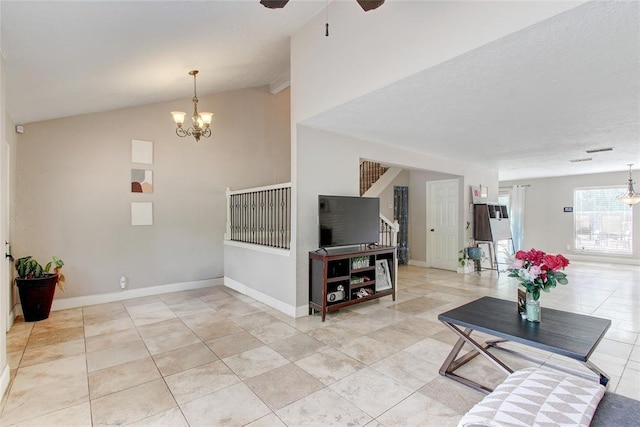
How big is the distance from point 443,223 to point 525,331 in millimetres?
5399

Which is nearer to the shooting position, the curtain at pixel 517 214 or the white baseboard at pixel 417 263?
the white baseboard at pixel 417 263

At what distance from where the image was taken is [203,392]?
2.28m

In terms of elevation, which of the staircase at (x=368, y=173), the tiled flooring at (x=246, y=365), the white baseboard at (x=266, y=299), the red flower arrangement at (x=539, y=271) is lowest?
the tiled flooring at (x=246, y=365)

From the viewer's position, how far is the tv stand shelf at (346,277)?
3.87 metres

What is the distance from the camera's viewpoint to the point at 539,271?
2291mm

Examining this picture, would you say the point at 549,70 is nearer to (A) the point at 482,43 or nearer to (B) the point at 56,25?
(A) the point at 482,43

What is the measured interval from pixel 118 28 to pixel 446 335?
4.16m

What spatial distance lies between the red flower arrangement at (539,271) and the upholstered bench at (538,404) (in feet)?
2.63

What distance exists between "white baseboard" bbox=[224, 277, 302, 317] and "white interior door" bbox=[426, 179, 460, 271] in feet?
14.9

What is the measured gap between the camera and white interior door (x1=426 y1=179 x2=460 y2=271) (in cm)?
711

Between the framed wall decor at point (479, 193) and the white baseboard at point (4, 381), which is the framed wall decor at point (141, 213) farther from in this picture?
the framed wall decor at point (479, 193)

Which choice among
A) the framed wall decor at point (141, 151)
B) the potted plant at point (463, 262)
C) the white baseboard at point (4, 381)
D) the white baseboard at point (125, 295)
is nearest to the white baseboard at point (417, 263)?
the potted plant at point (463, 262)

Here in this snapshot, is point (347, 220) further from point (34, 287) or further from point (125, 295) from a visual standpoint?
point (34, 287)

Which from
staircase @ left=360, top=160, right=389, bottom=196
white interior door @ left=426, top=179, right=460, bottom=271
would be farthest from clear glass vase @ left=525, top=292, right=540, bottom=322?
staircase @ left=360, top=160, right=389, bottom=196
